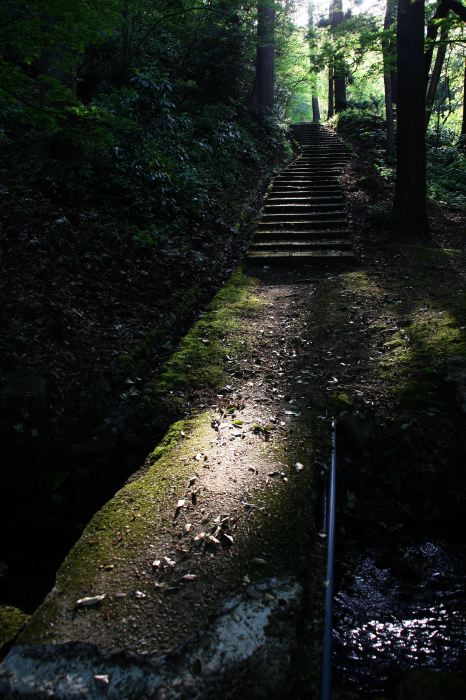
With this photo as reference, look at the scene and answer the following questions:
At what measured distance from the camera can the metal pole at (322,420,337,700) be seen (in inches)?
78.6

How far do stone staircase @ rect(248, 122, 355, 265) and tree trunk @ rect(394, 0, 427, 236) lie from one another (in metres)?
1.19

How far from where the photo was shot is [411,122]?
7.75m

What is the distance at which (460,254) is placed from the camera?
729 cm

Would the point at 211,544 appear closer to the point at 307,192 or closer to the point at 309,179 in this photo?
the point at 307,192

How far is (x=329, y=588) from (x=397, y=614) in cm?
59

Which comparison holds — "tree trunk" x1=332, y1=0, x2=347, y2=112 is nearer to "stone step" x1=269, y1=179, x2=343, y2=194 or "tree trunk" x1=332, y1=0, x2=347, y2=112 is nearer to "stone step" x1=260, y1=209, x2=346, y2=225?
"stone step" x1=269, y1=179, x2=343, y2=194

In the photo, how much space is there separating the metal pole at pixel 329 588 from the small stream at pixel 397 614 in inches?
12.8

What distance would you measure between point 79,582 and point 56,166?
6221 millimetres

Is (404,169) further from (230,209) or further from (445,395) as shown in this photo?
(445,395)

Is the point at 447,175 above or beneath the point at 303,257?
above

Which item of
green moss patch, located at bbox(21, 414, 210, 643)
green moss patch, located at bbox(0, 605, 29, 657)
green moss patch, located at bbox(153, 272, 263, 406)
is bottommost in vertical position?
green moss patch, located at bbox(0, 605, 29, 657)

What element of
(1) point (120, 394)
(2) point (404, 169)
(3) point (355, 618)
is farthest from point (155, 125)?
(3) point (355, 618)

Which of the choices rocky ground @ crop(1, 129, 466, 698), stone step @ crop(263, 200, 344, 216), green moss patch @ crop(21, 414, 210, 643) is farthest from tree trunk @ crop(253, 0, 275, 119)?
green moss patch @ crop(21, 414, 210, 643)

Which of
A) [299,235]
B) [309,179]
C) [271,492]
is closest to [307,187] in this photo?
[309,179]
